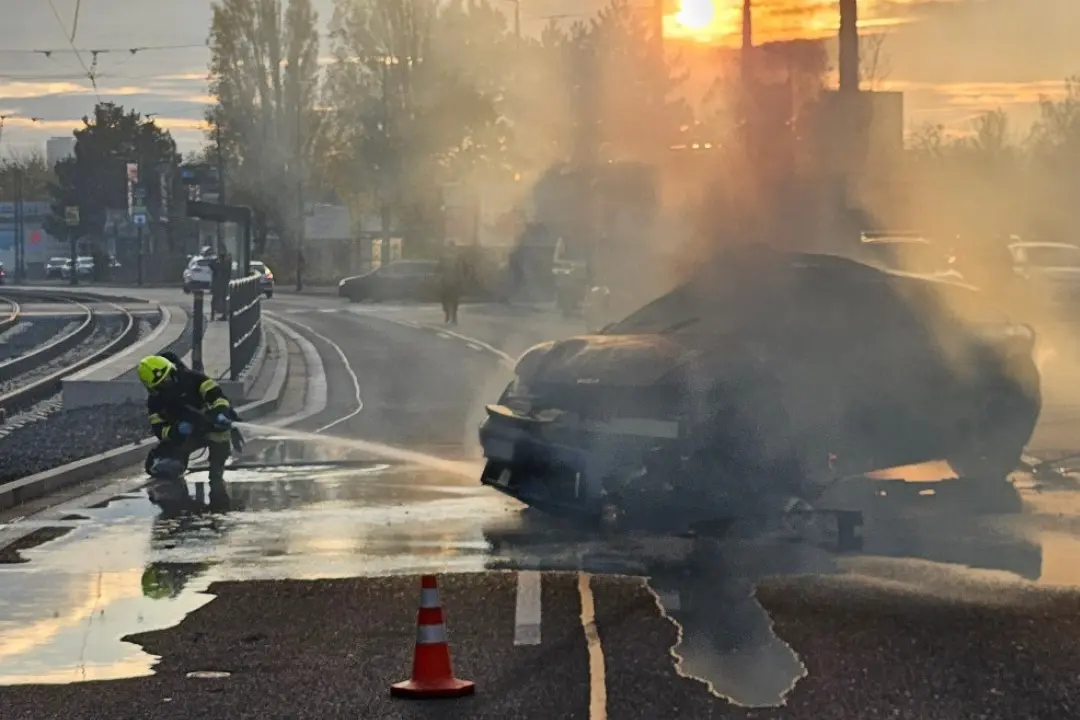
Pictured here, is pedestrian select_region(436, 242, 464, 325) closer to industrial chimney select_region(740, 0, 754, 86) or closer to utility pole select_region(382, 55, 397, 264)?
industrial chimney select_region(740, 0, 754, 86)

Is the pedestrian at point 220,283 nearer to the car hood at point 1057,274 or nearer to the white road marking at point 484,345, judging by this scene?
the white road marking at point 484,345

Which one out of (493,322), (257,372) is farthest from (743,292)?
(493,322)

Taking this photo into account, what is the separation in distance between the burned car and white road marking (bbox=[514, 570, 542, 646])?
1194 millimetres

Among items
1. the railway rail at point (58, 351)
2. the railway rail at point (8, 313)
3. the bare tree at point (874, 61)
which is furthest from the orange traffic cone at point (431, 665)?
the railway rail at point (8, 313)

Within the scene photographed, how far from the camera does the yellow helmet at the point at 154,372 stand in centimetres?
1252

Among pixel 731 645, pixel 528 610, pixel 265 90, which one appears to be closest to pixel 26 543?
pixel 528 610

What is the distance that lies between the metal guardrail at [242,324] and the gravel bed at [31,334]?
20.9 ft

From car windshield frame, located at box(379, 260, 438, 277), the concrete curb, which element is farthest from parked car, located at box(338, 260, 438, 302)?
the concrete curb

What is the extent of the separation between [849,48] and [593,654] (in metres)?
15.6

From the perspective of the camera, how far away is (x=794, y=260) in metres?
11.3

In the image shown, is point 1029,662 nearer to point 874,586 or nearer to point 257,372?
point 874,586

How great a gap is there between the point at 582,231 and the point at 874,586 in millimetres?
A: 28343

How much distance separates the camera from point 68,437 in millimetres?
17656

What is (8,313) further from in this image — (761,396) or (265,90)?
(761,396)
